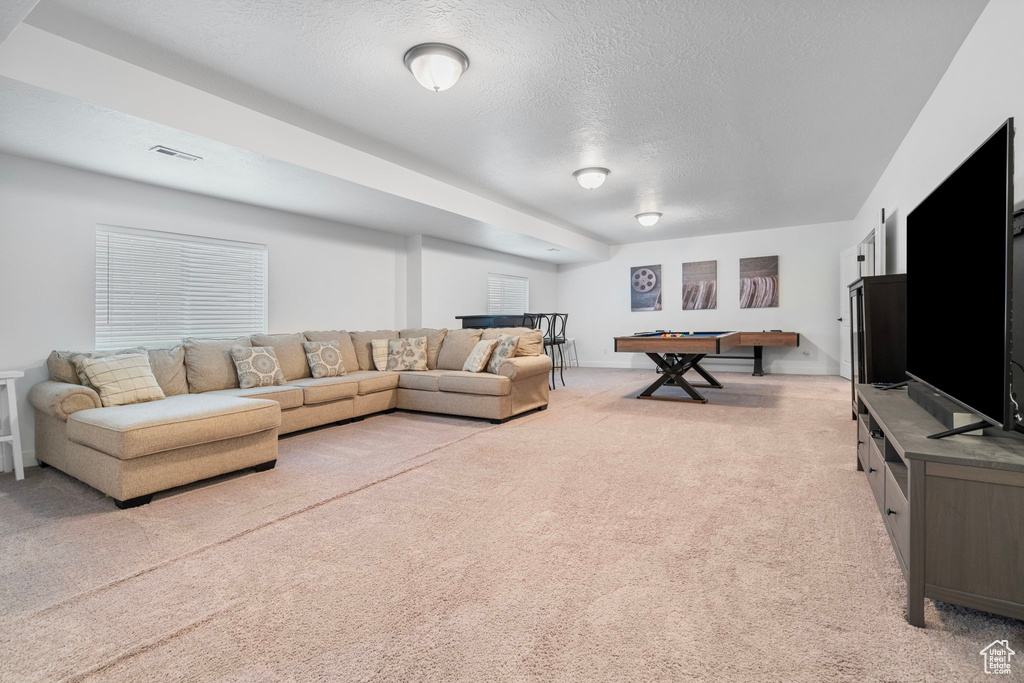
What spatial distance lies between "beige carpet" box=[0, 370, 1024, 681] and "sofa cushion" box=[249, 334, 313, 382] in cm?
177

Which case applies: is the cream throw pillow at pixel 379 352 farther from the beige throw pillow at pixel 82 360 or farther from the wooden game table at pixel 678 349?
the wooden game table at pixel 678 349

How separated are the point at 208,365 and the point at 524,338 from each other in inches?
115

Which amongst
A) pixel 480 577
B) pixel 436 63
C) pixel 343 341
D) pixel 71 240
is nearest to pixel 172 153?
Result: pixel 71 240

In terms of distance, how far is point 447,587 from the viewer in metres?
1.70

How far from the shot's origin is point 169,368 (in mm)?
3842

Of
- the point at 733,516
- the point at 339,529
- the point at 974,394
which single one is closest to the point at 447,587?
the point at 339,529

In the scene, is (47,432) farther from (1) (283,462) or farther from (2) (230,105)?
(2) (230,105)

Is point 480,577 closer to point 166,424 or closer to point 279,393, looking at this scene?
point 166,424

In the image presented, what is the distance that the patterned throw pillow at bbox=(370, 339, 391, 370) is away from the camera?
5.50 m

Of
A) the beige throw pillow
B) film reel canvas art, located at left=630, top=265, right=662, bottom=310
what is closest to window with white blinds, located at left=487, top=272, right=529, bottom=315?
film reel canvas art, located at left=630, top=265, right=662, bottom=310

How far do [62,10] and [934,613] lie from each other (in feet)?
14.6

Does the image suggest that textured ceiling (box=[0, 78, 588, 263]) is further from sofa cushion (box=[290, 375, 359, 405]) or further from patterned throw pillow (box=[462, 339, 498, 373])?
sofa cushion (box=[290, 375, 359, 405])

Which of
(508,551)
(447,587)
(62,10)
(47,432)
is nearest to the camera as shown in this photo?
(447,587)

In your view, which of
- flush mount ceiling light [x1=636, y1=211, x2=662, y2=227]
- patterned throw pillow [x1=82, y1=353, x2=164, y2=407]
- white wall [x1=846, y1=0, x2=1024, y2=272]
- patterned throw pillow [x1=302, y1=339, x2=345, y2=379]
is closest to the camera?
white wall [x1=846, y1=0, x2=1024, y2=272]
